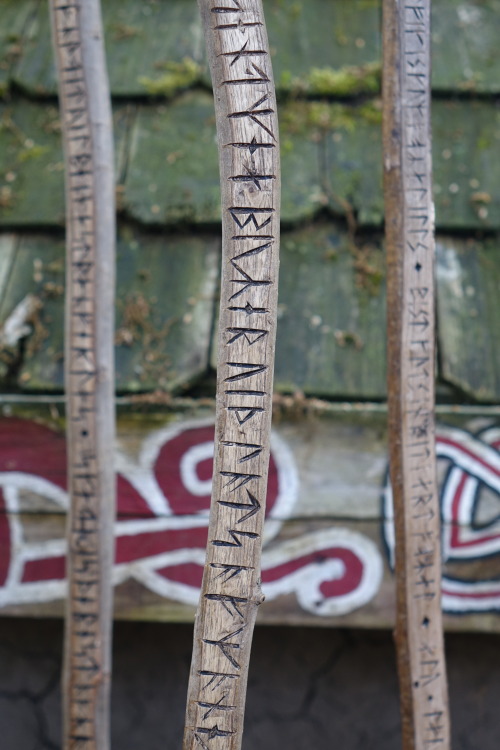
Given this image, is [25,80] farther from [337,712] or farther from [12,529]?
[337,712]

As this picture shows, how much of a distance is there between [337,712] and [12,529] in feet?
2.27

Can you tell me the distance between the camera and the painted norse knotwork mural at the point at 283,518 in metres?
1.14

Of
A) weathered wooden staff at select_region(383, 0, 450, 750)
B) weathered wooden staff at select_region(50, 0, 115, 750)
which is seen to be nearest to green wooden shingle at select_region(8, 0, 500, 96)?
weathered wooden staff at select_region(50, 0, 115, 750)

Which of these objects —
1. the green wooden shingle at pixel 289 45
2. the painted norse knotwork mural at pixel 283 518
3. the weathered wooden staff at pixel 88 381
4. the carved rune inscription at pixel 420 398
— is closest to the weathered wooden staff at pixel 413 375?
the carved rune inscription at pixel 420 398

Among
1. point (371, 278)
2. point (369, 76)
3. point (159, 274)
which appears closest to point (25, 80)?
point (159, 274)

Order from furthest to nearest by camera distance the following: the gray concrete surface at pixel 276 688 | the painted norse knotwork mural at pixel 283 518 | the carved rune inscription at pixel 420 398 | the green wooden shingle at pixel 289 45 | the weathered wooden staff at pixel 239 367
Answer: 1. the green wooden shingle at pixel 289 45
2. the gray concrete surface at pixel 276 688
3. the painted norse knotwork mural at pixel 283 518
4. the carved rune inscription at pixel 420 398
5. the weathered wooden staff at pixel 239 367

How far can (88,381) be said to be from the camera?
0.94m

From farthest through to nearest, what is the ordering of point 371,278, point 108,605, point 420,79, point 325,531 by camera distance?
point 371,278, point 325,531, point 108,605, point 420,79

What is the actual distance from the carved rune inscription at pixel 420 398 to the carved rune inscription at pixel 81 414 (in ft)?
1.35

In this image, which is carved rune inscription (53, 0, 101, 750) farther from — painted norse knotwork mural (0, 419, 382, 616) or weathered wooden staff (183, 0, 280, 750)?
weathered wooden staff (183, 0, 280, 750)

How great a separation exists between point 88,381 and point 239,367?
16.6 inches

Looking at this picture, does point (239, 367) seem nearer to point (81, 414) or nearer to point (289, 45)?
point (81, 414)

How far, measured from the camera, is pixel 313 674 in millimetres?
1334

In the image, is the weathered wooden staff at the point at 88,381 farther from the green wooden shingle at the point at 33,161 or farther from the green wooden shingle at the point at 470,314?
the green wooden shingle at the point at 470,314
